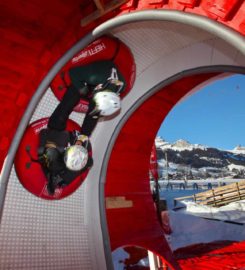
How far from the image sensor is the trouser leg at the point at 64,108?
348 centimetres

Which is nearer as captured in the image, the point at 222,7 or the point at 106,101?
the point at 222,7

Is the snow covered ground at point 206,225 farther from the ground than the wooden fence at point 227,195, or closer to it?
closer to it

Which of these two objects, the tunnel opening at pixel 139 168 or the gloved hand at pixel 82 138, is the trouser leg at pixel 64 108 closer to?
the gloved hand at pixel 82 138

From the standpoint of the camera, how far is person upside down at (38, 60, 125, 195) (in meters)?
3.27

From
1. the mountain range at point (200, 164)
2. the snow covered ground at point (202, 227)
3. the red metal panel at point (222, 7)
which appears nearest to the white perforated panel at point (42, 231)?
the red metal panel at point (222, 7)

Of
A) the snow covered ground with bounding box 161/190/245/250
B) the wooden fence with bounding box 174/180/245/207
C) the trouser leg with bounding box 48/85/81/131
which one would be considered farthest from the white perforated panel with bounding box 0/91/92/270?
the wooden fence with bounding box 174/180/245/207

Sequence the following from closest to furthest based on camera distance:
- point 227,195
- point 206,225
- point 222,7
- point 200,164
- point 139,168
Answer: point 222,7 < point 139,168 < point 206,225 < point 227,195 < point 200,164

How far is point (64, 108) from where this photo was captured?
139 inches

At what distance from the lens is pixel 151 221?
576 cm

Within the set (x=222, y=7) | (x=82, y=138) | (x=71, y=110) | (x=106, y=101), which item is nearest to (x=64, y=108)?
(x=71, y=110)

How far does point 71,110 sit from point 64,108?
0.33ft

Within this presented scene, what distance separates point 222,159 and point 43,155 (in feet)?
650

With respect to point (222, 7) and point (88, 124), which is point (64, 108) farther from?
point (222, 7)

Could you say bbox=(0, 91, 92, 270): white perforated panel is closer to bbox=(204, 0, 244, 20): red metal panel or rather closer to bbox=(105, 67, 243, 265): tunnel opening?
bbox=(105, 67, 243, 265): tunnel opening
